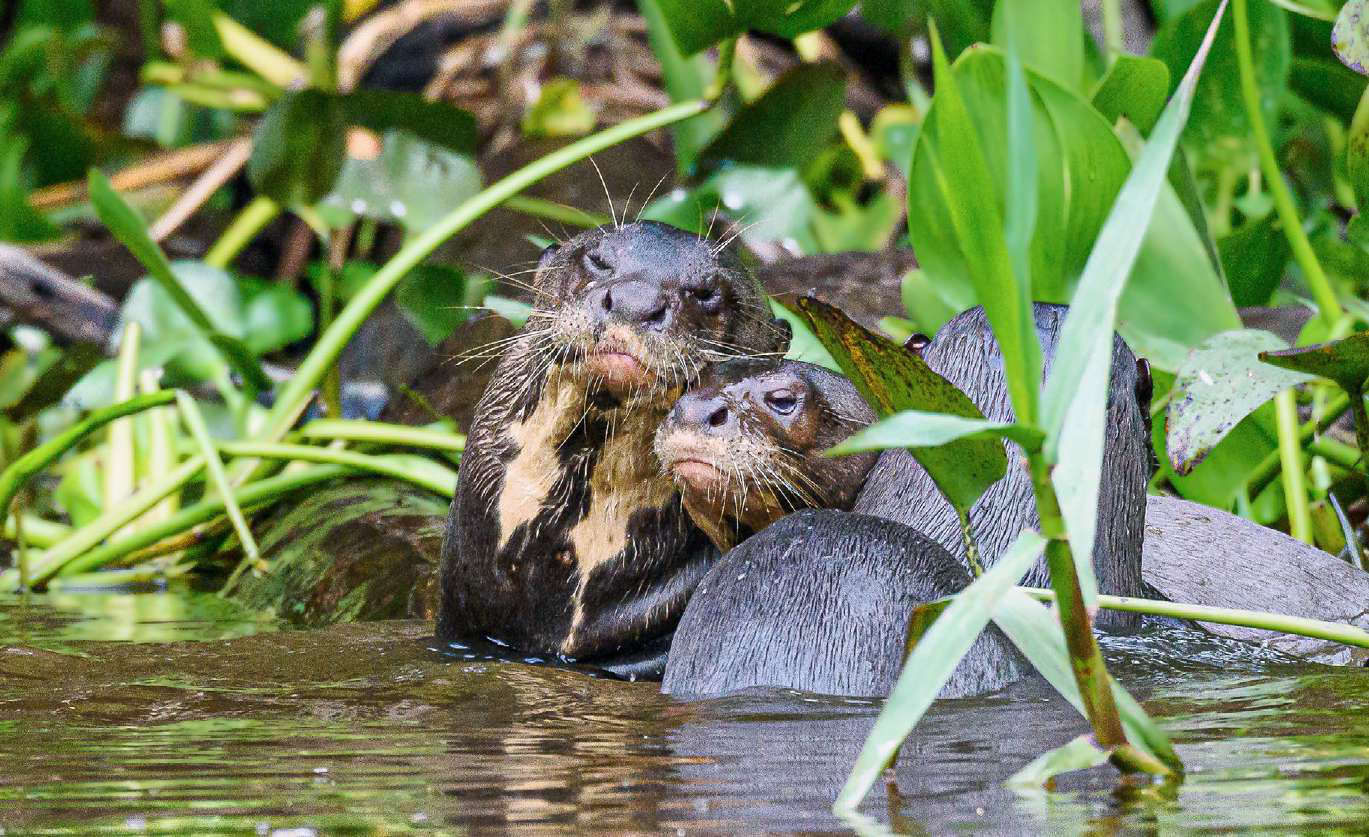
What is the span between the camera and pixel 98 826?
4.17 ft

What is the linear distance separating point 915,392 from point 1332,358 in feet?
2.64

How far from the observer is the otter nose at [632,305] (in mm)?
2301

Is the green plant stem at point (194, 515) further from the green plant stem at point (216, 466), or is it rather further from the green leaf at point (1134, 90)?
the green leaf at point (1134, 90)

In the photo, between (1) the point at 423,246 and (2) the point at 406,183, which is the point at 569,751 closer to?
(1) the point at 423,246

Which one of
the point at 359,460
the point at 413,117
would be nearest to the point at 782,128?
the point at 413,117

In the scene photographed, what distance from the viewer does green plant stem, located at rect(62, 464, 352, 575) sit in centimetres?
336

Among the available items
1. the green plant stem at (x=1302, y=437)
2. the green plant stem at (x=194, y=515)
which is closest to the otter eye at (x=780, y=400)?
the green plant stem at (x=1302, y=437)

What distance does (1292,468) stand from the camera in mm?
2760

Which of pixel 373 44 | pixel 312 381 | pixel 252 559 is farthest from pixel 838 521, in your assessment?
pixel 373 44

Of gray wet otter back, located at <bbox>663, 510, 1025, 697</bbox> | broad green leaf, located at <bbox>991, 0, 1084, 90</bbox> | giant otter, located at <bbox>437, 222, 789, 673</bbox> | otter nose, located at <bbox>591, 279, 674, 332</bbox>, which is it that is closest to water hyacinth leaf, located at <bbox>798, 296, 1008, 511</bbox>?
gray wet otter back, located at <bbox>663, 510, 1025, 697</bbox>

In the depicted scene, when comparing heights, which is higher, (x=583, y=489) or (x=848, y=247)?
(x=848, y=247)

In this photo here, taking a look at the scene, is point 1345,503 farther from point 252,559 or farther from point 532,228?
point 532,228

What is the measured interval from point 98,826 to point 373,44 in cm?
489

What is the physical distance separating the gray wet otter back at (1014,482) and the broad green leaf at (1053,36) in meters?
0.88
